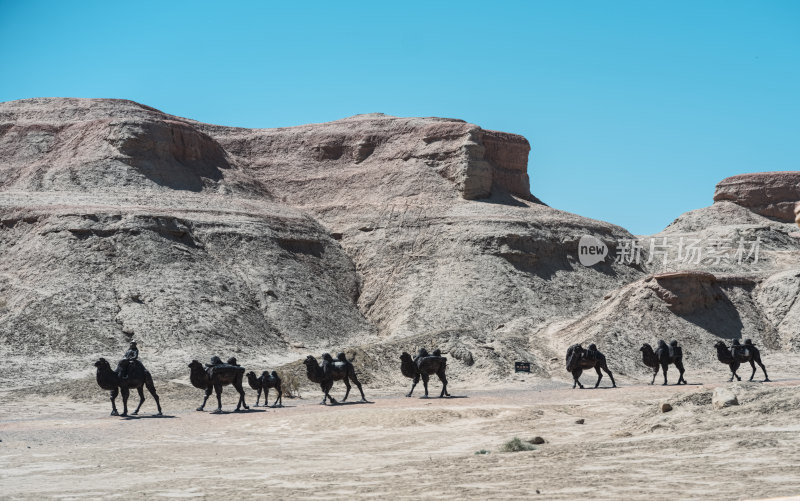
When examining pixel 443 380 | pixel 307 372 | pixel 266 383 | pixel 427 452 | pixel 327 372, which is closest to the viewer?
pixel 427 452

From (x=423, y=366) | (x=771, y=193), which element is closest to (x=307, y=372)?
(x=423, y=366)

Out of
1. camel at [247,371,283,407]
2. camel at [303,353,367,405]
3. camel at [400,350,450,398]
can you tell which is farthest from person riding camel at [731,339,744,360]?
camel at [247,371,283,407]

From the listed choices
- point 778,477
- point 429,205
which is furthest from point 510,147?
point 778,477

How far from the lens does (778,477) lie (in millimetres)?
10328

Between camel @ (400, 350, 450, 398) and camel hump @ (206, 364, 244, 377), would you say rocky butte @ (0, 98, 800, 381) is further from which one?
camel hump @ (206, 364, 244, 377)

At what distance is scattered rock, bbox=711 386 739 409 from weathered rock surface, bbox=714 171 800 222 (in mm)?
75085

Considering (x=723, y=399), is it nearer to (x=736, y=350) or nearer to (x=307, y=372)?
(x=307, y=372)

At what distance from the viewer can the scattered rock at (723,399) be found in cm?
1677

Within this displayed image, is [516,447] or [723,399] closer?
[516,447]

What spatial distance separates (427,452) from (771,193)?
3136 inches

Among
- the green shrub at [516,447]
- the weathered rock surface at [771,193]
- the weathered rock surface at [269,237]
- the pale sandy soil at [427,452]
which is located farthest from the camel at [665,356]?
the weathered rock surface at [771,193]

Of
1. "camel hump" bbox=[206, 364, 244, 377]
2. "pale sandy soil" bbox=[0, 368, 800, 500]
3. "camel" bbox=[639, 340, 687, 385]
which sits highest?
"camel" bbox=[639, 340, 687, 385]

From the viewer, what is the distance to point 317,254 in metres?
58.0

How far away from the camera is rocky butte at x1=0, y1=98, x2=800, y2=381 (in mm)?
42031
